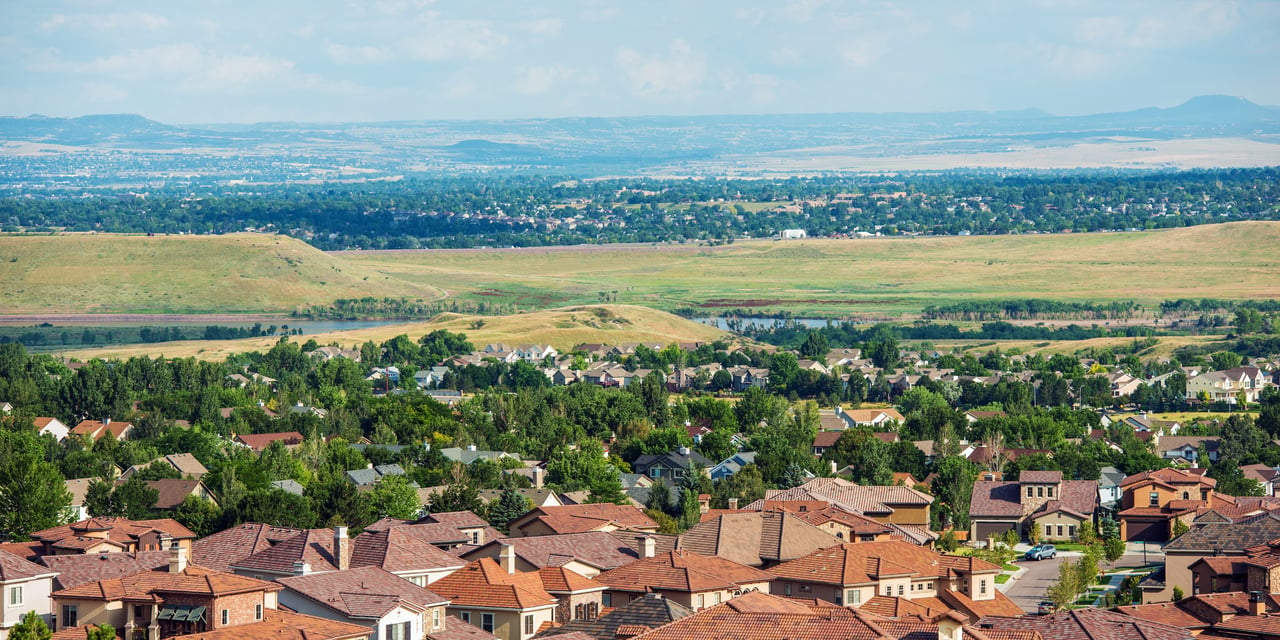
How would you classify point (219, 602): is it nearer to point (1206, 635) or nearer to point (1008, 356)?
point (1206, 635)

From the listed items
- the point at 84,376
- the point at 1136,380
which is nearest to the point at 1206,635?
the point at 84,376

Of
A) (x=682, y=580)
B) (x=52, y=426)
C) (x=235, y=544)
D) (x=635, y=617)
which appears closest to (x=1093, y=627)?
(x=635, y=617)

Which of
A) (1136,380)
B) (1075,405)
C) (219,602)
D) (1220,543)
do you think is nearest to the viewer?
(219,602)

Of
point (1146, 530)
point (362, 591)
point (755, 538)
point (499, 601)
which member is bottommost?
point (1146, 530)

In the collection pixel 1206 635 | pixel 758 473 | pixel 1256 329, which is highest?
pixel 1206 635

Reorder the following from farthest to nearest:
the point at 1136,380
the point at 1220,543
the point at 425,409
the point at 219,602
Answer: the point at 1136,380 < the point at 425,409 < the point at 1220,543 < the point at 219,602

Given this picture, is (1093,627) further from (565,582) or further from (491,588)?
(491,588)

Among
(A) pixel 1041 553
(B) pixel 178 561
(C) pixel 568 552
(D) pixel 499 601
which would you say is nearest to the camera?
(B) pixel 178 561

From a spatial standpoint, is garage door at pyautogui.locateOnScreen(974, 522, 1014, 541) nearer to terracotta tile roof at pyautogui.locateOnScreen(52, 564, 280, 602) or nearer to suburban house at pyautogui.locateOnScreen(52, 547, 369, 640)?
terracotta tile roof at pyautogui.locateOnScreen(52, 564, 280, 602)
